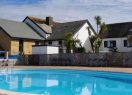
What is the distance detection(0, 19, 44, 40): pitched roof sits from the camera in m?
44.3

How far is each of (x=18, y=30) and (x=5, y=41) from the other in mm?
3578

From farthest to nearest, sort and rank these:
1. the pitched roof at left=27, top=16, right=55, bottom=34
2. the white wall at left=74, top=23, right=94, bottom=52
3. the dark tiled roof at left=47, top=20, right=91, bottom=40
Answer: the pitched roof at left=27, top=16, right=55, bottom=34
the white wall at left=74, top=23, right=94, bottom=52
the dark tiled roof at left=47, top=20, right=91, bottom=40

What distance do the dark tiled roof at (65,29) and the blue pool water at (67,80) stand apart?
1730 cm

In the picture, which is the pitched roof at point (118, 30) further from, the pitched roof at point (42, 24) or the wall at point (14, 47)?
the wall at point (14, 47)

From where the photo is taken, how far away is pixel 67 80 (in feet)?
75.5

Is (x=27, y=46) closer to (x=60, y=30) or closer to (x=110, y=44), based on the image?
(x=60, y=30)

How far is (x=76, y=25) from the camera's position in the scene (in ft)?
160

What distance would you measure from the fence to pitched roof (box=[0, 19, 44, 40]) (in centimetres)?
567

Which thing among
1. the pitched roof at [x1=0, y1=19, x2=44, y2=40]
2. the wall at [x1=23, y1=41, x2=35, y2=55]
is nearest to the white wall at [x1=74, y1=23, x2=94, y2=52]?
the pitched roof at [x1=0, y1=19, x2=44, y2=40]

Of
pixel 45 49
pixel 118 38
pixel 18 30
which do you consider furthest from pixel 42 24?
pixel 118 38

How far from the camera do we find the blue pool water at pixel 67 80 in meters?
18.3

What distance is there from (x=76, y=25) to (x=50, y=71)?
→ 776 inches

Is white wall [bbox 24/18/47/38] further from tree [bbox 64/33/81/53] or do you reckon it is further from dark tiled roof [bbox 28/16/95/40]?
tree [bbox 64/33/81/53]

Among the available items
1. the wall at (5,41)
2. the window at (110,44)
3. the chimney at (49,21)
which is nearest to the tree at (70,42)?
the window at (110,44)
